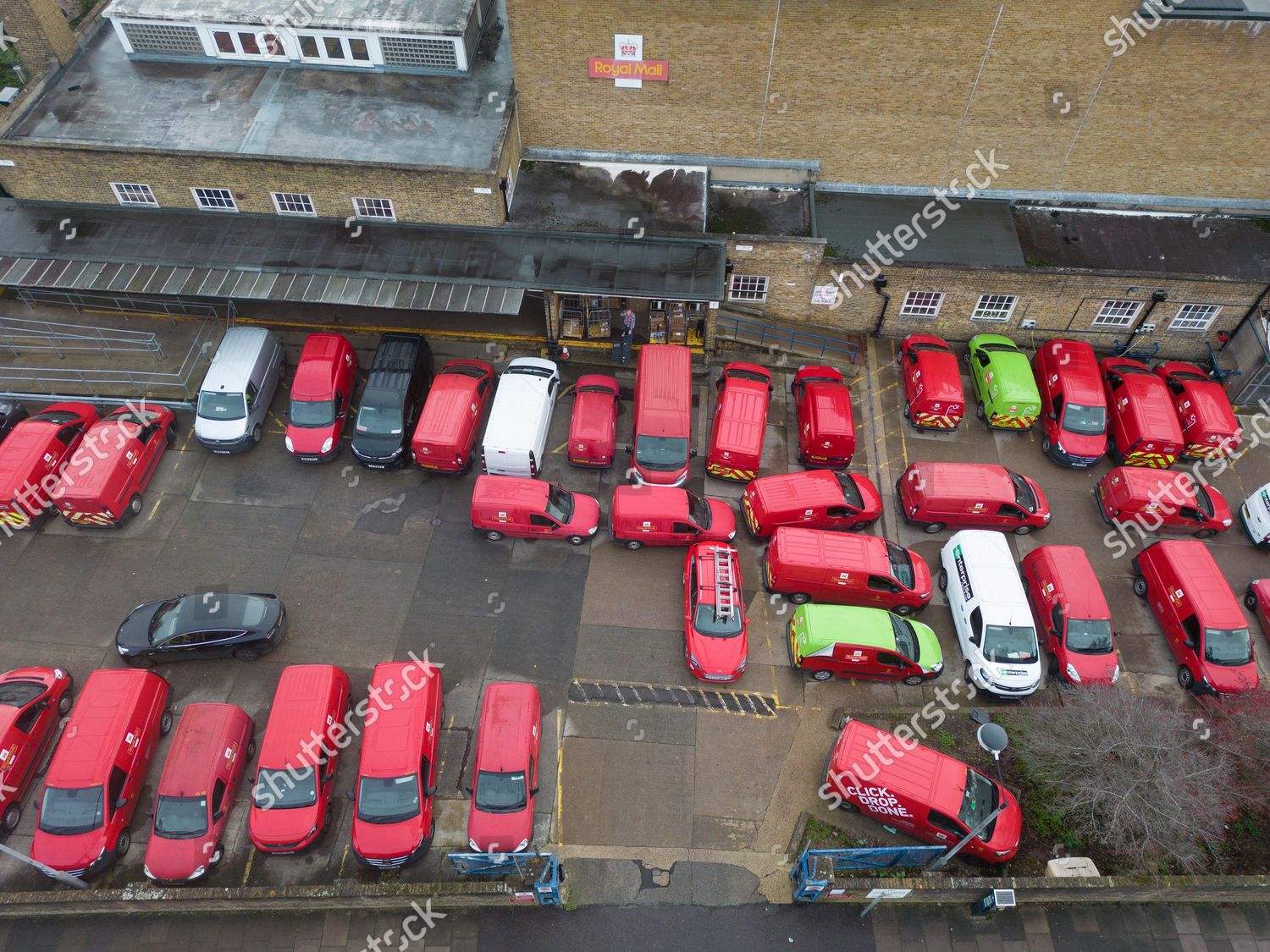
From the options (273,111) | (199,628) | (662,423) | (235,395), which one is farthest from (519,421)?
(273,111)

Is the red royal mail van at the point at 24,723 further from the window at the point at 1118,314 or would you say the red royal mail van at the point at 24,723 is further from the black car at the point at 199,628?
the window at the point at 1118,314

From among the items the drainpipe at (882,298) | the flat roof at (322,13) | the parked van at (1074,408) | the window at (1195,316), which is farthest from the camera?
the window at (1195,316)

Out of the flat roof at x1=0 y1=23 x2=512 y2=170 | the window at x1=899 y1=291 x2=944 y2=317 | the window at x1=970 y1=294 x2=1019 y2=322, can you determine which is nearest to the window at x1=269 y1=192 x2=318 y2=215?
the flat roof at x1=0 y1=23 x2=512 y2=170

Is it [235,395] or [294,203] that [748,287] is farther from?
[235,395]

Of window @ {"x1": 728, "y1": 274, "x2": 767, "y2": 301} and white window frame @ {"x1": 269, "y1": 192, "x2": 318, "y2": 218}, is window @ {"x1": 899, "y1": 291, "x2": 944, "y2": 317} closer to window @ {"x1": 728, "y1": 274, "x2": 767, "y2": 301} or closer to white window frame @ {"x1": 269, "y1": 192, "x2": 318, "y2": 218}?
window @ {"x1": 728, "y1": 274, "x2": 767, "y2": 301}

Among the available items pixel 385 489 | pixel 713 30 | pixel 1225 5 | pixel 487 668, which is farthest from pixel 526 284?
pixel 1225 5

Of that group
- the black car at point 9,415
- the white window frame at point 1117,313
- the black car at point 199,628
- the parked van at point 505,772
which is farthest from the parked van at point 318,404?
the white window frame at point 1117,313
